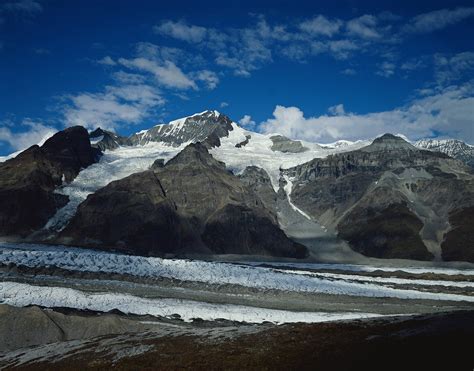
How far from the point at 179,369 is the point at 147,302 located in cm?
3143

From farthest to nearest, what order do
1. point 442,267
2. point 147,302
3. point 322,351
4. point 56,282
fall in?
point 442,267
point 56,282
point 147,302
point 322,351

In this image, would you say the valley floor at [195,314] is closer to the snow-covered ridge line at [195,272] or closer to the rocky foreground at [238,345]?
the rocky foreground at [238,345]

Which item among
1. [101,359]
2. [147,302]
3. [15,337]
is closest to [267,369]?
[101,359]

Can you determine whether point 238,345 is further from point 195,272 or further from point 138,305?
point 195,272

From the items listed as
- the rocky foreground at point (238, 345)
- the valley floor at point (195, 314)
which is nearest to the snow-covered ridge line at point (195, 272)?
the valley floor at point (195, 314)

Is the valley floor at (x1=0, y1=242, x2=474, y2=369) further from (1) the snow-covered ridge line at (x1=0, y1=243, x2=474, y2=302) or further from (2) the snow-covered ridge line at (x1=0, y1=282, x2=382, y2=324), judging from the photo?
(1) the snow-covered ridge line at (x1=0, y1=243, x2=474, y2=302)

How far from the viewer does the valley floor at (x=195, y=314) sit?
3284 centimetres

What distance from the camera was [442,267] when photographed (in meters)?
191

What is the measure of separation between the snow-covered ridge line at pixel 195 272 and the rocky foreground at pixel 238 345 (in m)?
40.0

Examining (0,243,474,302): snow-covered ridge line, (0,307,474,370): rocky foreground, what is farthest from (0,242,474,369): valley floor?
(0,243,474,302): snow-covered ridge line

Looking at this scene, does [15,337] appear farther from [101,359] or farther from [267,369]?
[267,369]

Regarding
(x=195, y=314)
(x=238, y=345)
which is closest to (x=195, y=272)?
(x=195, y=314)

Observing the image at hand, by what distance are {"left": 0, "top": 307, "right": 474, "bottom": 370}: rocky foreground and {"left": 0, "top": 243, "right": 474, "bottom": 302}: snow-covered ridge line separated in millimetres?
40001

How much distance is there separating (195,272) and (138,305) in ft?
111
